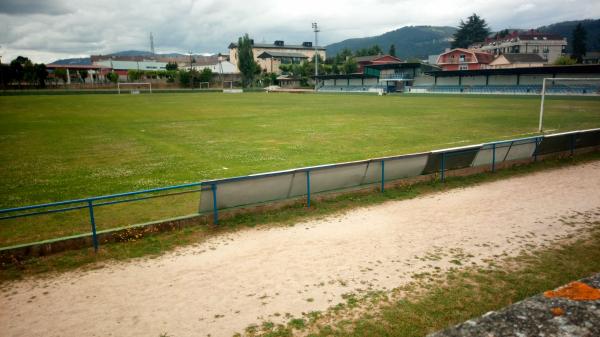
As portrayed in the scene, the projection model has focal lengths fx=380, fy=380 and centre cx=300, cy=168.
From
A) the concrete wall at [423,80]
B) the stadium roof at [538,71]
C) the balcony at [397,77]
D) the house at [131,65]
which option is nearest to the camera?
the stadium roof at [538,71]

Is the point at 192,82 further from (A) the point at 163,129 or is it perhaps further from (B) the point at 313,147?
(B) the point at 313,147

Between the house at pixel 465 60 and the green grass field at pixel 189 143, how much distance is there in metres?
73.4

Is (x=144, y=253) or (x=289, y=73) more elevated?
(x=289, y=73)

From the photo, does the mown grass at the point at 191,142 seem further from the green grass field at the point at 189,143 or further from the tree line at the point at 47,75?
the tree line at the point at 47,75

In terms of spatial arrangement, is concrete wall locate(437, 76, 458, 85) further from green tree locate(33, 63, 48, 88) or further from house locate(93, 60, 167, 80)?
house locate(93, 60, 167, 80)

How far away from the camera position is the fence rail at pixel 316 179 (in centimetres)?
1159

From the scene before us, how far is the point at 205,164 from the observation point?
19.6 meters

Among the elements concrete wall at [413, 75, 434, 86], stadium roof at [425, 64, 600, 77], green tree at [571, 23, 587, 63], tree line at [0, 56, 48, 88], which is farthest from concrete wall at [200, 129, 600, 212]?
green tree at [571, 23, 587, 63]

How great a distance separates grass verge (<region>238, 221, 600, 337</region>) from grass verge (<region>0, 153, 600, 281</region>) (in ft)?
15.8

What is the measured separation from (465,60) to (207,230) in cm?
11629

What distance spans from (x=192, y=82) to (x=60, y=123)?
87.7 m

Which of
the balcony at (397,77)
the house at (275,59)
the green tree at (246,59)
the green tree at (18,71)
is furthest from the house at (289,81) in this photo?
the green tree at (18,71)

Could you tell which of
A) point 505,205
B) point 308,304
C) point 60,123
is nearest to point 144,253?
point 308,304

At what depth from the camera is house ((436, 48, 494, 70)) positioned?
108500 millimetres
